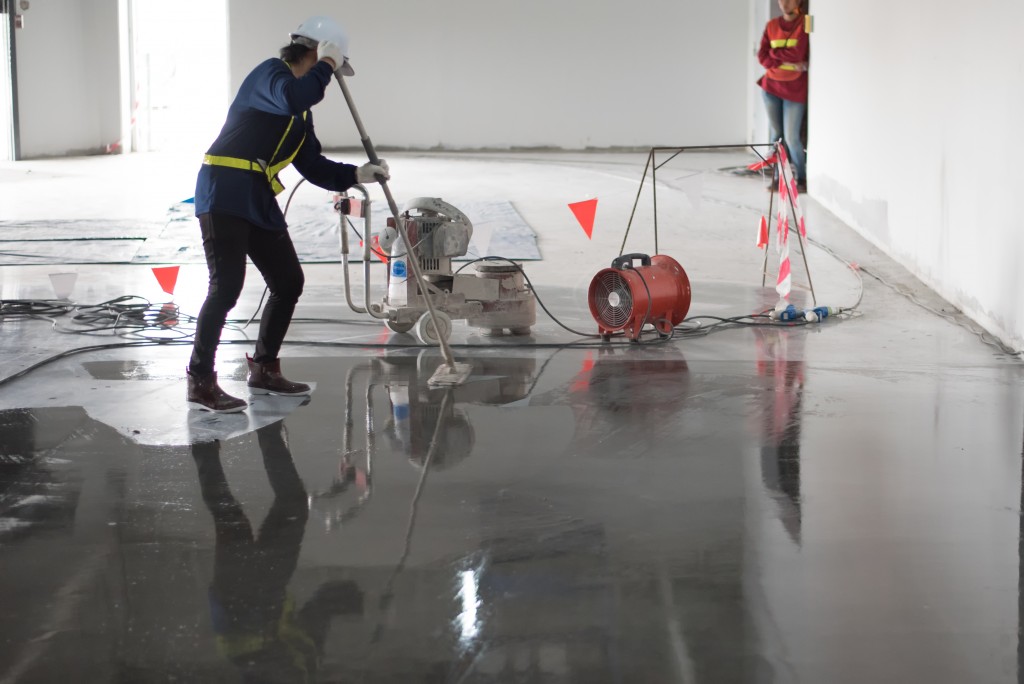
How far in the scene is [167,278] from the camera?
652 centimetres

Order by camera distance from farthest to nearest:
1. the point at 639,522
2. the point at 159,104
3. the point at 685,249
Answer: the point at 159,104, the point at 685,249, the point at 639,522

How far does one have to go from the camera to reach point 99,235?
336 inches

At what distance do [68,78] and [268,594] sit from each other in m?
13.1

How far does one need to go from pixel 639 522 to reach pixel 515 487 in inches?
17.6

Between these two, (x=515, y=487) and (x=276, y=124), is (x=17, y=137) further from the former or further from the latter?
(x=515, y=487)

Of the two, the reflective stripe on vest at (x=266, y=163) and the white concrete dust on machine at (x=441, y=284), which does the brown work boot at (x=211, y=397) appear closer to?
the reflective stripe on vest at (x=266, y=163)

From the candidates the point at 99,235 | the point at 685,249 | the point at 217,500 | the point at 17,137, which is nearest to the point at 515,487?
the point at 217,500

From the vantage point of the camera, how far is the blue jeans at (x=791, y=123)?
11.3m

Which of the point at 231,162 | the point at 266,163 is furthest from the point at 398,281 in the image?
the point at 231,162

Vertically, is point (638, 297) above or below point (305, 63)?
below

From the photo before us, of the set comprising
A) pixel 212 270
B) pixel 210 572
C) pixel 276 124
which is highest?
pixel 276 124

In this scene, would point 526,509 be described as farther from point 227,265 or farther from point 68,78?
point 68,78

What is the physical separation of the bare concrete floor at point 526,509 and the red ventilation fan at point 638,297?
4.4 inches

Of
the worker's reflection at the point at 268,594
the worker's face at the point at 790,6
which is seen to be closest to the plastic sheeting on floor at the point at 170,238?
the worker's face at the point at 790,6
